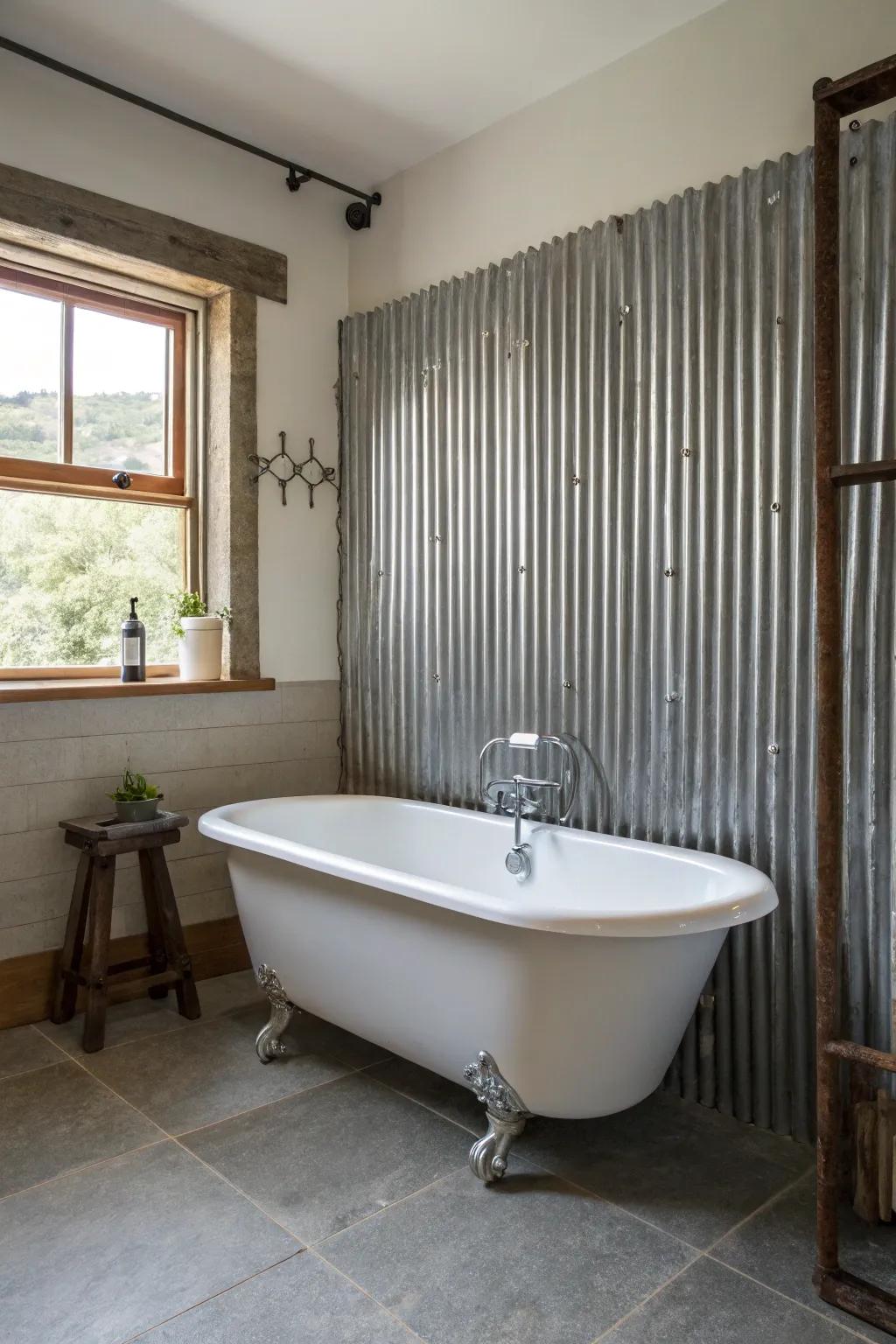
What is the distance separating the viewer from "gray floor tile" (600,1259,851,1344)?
1.68m

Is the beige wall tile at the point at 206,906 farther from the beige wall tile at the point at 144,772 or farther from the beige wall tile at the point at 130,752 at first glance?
the beige wall tile at the point at 130,752

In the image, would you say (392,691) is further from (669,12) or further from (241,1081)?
(669,12)

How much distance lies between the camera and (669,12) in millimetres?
2660

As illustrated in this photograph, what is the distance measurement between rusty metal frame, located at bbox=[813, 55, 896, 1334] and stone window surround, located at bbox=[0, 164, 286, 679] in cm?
224

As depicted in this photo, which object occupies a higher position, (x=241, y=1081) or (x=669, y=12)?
(x=669, y=12)

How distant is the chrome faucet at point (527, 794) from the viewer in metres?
2.84

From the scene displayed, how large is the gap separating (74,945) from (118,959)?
29cm

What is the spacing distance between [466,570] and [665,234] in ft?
3.93

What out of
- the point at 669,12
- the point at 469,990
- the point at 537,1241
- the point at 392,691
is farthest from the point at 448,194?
the point at 537,1241

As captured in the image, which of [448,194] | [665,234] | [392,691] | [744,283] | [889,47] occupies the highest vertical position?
[448,194]

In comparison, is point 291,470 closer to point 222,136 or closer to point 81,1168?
point 222,136

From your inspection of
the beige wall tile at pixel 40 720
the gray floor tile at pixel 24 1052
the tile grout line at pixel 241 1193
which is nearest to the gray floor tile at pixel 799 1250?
the tile grout line at pixel 241 1193

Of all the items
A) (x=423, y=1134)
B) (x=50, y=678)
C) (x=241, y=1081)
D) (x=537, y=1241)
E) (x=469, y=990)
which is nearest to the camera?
(x=537, y=1241)

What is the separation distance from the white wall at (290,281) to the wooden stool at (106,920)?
0.86m
